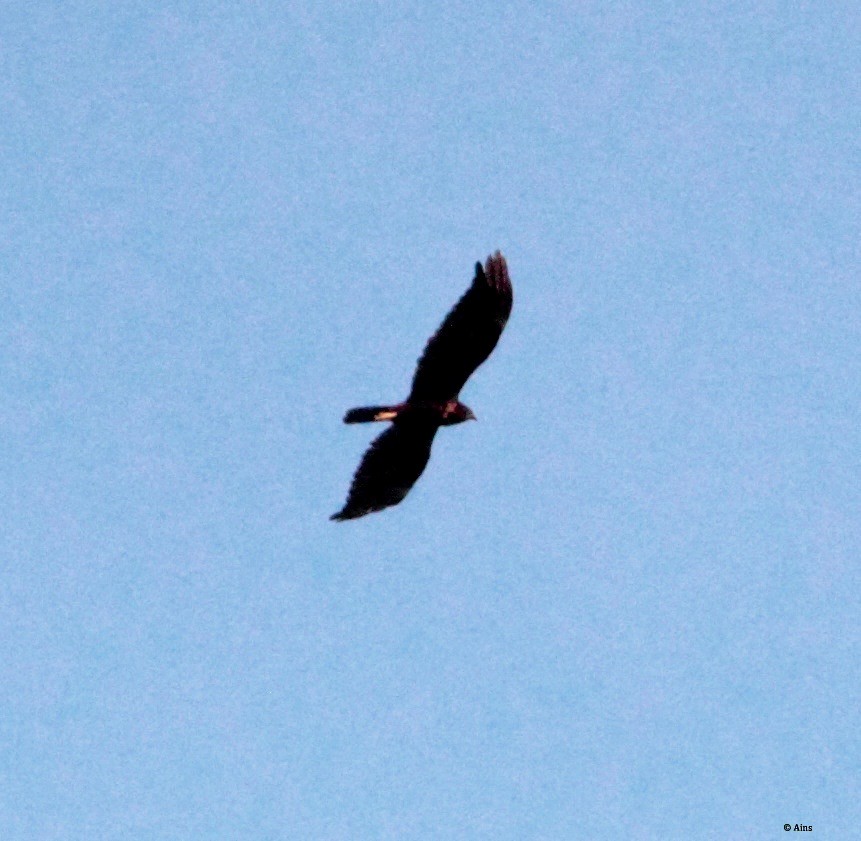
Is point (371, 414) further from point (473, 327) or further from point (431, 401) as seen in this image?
point (473, 327)

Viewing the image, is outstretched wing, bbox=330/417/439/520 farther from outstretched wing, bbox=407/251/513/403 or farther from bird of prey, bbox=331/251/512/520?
outstretched wing, bbox=407/251/513/403

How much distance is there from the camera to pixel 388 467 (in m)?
31.2

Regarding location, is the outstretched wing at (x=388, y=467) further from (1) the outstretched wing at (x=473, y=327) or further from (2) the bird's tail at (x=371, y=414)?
(1) the outstretched wing at (x=473, y=327)

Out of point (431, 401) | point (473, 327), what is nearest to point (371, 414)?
point (431, 401)

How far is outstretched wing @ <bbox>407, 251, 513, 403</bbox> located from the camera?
29.4 metres

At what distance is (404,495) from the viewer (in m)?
31.3

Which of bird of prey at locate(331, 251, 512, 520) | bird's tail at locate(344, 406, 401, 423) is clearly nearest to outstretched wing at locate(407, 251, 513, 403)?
bird of prey at locate(331, 251, 512, 520)

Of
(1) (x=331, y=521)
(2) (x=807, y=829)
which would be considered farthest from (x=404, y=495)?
(2) (x=807, y=829)

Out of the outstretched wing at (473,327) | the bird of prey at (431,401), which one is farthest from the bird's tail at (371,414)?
the outstretched wing at (473,327)

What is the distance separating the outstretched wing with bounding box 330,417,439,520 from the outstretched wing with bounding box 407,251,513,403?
1074 mm

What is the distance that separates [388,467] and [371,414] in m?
1.04

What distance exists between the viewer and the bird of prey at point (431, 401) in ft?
96.7

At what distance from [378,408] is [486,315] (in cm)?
221

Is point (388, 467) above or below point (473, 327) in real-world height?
below
